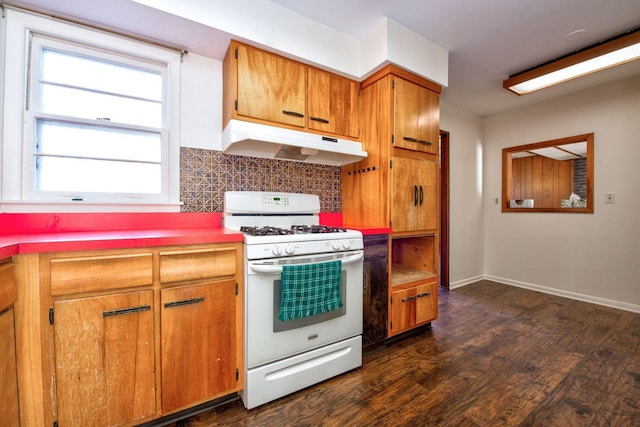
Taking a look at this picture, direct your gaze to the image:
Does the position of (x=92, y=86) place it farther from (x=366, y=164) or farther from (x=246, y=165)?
(x=366, y=164)

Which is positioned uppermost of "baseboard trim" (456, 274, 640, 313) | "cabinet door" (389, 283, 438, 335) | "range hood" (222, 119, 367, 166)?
"range hood" (222, 119, 367, 166)

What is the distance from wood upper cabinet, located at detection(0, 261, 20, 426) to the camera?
3.30ft

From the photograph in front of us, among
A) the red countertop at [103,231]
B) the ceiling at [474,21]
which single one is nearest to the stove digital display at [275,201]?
the red countertop at [103,231]

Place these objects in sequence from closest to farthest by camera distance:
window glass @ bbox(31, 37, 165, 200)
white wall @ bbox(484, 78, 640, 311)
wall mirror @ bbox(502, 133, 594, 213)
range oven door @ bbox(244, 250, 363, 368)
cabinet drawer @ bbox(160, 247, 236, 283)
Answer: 1. cabinet drawer @ bbox(160, 247, 236, 283)
2. range oven door @ bbox(244, 250, 363, 368)
3. window glass @ bbox(31, 37, 165, 200)
4. white wall @ bbox(484, 78, 640, 311)
5. wall mirror @ bbox(502, 133, 594, 213)

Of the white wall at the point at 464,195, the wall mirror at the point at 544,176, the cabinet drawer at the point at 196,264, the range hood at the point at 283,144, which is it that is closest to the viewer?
the cabinet drawer at the point at 196,264

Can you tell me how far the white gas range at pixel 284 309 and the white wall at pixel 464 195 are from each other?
97.1 inches

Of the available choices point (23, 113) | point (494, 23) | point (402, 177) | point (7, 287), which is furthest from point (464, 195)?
point (23, 113)

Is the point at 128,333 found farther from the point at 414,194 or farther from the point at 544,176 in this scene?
the point at 544,176

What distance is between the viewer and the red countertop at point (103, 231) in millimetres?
1146

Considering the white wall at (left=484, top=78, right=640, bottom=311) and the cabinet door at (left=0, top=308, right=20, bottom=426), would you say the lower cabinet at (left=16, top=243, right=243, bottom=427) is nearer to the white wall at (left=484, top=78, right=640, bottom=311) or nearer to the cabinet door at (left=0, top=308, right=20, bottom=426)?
the cabinet door at (left=0, top=308, right=20, bottom=426)

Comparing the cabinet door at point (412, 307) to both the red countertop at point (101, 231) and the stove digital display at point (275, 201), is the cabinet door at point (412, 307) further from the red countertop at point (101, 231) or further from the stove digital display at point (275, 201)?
the red countertop at point (101, 231)

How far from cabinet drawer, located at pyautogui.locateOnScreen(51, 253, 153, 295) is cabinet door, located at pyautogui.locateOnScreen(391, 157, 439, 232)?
67.9 inches

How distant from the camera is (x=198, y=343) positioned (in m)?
1.43

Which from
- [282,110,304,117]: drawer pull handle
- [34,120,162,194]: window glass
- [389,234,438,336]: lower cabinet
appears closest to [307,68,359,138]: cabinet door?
[282,110,304,117]: drawer pull handle
